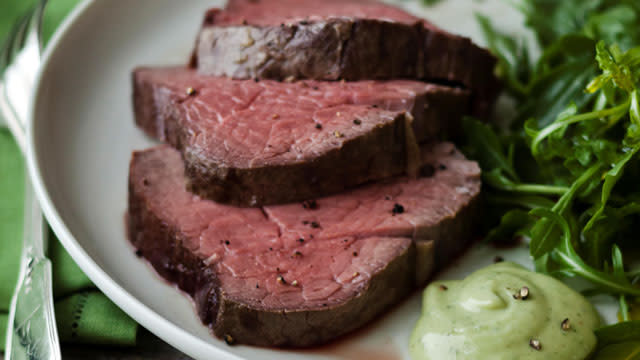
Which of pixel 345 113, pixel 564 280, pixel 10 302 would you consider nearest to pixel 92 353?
pixel 10 302

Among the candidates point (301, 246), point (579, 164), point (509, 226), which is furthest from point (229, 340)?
point (579, 164)

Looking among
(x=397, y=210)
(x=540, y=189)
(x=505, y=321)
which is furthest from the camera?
(x=540, y=189)

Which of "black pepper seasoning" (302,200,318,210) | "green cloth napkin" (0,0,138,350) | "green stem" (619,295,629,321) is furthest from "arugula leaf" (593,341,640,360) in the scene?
"green cloth napkin" (0,0,138,350)

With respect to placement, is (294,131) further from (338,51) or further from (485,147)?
(485,147)

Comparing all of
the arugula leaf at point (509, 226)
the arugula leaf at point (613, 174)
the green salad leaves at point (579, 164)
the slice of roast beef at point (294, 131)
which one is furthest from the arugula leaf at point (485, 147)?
the arugula leaf at point (613, 174)

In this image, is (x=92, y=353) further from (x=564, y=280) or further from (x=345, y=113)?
(x=564, y=280)

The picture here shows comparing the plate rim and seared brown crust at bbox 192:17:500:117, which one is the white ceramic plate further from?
seared brown crust at bbox 192:17:500:117

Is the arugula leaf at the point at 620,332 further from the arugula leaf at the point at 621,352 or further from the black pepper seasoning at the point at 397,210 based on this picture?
the black pepper seasoning at the point at 397,210
